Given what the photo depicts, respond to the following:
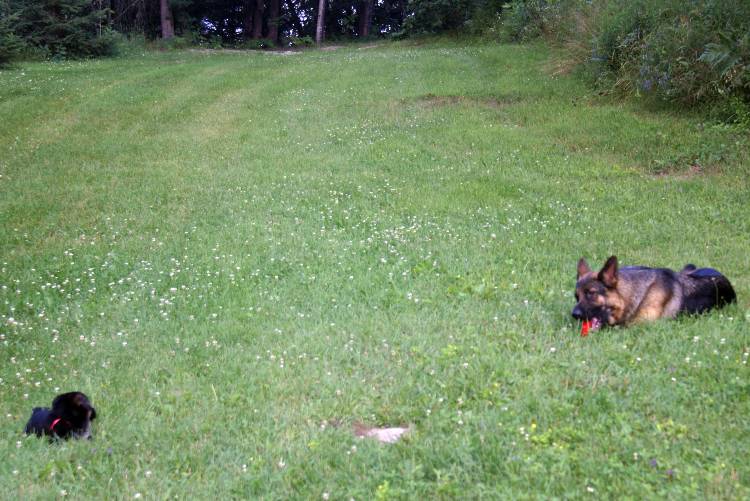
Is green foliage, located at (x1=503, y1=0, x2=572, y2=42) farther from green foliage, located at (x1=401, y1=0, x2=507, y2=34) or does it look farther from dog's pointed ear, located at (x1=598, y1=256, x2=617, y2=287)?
dog's pointed ear, located at (x1=598, y1=256, x2=617, y2=287)

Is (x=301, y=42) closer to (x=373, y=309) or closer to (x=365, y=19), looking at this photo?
(x=365, y=19)

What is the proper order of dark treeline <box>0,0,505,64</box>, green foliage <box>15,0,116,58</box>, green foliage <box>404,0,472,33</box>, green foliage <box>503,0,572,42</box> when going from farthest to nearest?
green foliage <box>404,0,472,33</box>, dark treeline <box>0,0,505,64</box>, green foliage <box>15,0,116,58</box>, green foliage <box>503,0,572,42</box>

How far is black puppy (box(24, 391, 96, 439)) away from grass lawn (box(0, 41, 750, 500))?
0.10 meters

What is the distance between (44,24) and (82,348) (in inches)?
1160

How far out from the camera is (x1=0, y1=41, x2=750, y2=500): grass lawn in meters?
4.30

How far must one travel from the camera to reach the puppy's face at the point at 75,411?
15.7 ft

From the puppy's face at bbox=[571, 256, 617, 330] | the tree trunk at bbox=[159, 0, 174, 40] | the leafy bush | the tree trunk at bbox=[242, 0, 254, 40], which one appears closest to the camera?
the puppy's face at bbox=[571, 256, 617, 330]

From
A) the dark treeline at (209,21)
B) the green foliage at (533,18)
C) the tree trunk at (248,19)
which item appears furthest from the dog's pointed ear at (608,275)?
the tree trunk at (248,19)

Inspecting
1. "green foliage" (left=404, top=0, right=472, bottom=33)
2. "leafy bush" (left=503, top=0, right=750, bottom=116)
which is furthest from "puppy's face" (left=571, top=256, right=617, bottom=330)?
"green foliage" (left=404, top=0, right=472, bottom=33)

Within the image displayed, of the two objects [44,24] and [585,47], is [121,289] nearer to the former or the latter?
[585,47]

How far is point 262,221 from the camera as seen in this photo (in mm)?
9695

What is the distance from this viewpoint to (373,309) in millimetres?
6734

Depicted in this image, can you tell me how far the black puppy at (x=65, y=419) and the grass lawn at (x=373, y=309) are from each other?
0.33ft

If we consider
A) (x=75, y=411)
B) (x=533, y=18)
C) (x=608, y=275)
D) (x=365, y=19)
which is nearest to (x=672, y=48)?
(x=608, y=275)
